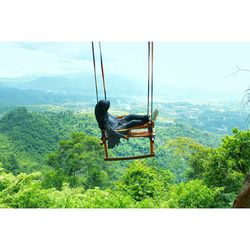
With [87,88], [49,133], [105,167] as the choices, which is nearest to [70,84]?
[87,88]

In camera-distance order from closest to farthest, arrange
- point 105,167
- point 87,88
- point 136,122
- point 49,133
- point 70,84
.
Answer: point 136,122
point 105,167
point 49,133
point 87,88
point 70,84

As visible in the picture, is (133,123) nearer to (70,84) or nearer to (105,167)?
(105,167)

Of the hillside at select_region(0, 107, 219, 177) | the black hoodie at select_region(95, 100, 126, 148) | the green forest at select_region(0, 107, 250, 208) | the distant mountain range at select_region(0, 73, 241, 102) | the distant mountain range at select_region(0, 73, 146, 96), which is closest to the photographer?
the black hoodie at select_region(95, 100, 126, 148)

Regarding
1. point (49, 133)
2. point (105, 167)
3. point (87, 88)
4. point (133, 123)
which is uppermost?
point (133, 123)


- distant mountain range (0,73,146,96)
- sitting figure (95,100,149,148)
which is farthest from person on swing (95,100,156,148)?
distant mountain range (0,73,146,96)

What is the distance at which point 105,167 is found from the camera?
364 inches

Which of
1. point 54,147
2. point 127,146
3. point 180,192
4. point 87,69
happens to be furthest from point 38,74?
point 180,192

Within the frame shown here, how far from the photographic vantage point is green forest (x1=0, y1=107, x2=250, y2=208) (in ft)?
17.2

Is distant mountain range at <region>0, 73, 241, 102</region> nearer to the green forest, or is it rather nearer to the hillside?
the green forest

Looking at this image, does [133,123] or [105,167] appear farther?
[105,167]

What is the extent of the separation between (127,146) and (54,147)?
187cm
